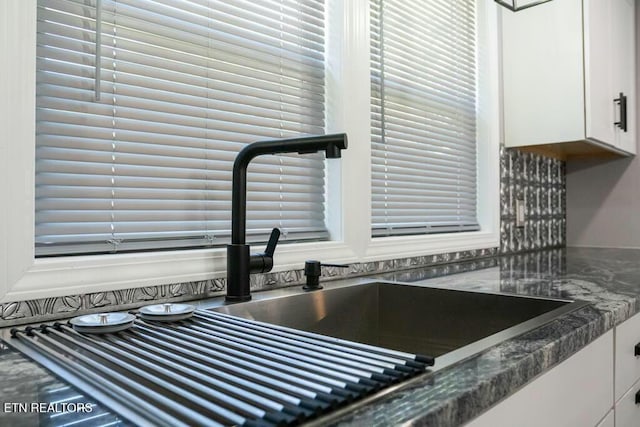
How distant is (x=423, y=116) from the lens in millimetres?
1935

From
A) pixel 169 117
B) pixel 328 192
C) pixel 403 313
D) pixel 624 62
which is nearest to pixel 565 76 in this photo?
pixel 624 62

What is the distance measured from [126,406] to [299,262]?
2.78 feet

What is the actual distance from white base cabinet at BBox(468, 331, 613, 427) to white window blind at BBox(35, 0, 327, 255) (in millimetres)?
764

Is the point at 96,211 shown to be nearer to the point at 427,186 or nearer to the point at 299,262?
the point at 299,262

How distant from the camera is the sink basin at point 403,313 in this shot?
1.11 meters

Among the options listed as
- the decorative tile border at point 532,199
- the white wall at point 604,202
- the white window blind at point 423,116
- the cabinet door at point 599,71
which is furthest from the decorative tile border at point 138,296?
the white wall at point 604,202

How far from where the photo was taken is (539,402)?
0.72m

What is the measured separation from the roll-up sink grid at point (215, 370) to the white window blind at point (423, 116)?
101 cm

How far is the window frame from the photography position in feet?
2.74

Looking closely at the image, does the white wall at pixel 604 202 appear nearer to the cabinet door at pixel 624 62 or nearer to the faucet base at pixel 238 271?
the cabinet door at pixel 624 62

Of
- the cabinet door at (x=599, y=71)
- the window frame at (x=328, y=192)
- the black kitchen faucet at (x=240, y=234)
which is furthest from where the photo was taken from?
the cabinet door at (x=599, y=71)

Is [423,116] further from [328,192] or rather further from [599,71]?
[599,71]

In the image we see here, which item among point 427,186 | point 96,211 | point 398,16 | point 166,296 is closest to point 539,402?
point 166,296

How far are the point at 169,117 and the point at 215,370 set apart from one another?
71cm
